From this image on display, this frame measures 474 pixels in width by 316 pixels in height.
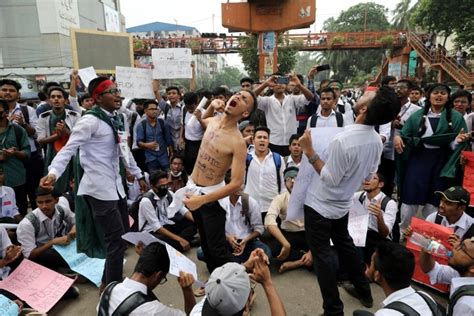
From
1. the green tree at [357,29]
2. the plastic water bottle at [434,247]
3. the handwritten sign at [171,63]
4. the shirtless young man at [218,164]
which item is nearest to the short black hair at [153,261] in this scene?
the shirtless young man at [218,164]

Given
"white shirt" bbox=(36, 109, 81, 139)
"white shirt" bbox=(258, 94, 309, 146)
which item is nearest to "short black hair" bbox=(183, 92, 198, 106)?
"white shirt" bbox=(258, 94, 309, 146)

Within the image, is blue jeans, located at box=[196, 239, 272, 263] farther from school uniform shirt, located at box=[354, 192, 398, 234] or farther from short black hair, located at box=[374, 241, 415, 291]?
short black hair, located at box=[374, 241, 415, 291]

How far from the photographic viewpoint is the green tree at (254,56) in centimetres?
2342

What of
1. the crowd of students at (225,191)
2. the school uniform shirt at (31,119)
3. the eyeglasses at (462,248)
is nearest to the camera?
the crowd of students at (225,191)

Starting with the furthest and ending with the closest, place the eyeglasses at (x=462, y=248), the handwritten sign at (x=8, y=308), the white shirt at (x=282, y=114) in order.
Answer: the white shirt at (x=282, y=114) < the handwritten sign at (x=8, y=308) < the eyeglasses at (x=462, y=248)

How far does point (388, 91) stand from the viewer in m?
2.26

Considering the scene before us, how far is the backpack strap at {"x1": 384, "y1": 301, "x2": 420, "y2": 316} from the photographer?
5.55 feet

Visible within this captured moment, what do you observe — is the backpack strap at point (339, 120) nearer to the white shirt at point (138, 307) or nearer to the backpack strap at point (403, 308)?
the backpack strap at point (403, 308)

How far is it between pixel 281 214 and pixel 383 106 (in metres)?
2.05

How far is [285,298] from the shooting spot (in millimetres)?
3242

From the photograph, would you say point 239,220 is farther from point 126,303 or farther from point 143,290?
point 126,303

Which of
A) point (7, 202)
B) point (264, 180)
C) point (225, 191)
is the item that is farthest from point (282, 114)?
point (7, 202)

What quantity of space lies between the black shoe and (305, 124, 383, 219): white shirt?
1007 millimetres

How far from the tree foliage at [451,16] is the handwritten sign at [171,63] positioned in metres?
17.9
